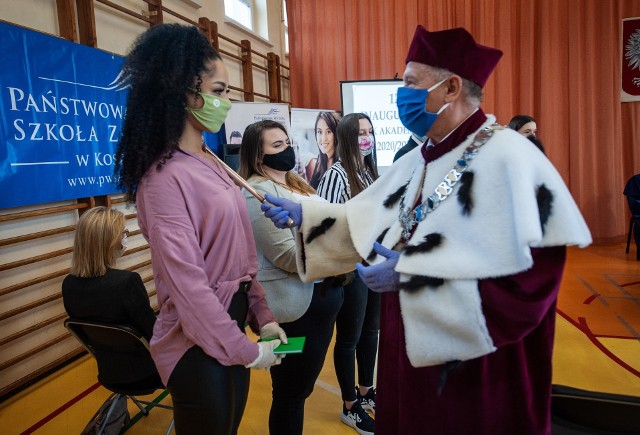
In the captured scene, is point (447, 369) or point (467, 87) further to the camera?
point (467, 87)

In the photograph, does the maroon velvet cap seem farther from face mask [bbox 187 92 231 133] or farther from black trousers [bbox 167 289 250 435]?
black trousers [bbox 167 289 250 435]

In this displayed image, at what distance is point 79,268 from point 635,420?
1.95 meters

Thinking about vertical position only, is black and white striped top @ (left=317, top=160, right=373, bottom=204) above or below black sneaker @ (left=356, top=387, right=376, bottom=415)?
above

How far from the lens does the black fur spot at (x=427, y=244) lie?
94 cm

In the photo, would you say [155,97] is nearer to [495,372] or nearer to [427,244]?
[427,244]

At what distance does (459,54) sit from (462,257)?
49 cm

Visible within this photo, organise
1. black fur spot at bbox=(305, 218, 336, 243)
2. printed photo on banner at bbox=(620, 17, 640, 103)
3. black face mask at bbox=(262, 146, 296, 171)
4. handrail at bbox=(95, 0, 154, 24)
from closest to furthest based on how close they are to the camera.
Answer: black fur spot at bbox=(305, 218, 336, 243) < black face mask at bbox=(262, 146, 296, 171) < handrail at bbox=(95, 0, 154, 24) < printed photo on banner at bbox=(620, 17, 640, 103)

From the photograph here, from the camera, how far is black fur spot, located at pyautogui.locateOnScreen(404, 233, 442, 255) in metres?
0.94

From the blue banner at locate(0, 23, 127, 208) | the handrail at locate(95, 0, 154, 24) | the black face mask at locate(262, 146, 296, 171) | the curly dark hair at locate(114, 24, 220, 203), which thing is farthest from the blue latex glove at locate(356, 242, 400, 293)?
the handrail at locate(95, 0, 154, 24)

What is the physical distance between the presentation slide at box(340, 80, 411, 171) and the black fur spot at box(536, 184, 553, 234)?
188 inches

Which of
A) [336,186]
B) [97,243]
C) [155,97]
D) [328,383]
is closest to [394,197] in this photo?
[155,97]

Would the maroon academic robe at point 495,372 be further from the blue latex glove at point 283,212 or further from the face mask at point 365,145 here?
the face mask at point 365,145

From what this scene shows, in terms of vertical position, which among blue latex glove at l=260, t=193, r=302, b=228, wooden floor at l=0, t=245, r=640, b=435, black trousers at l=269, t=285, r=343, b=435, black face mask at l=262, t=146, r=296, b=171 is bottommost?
wooden floor at l=0, t=245, r=640, b=435

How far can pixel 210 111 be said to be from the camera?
4.04 ft
